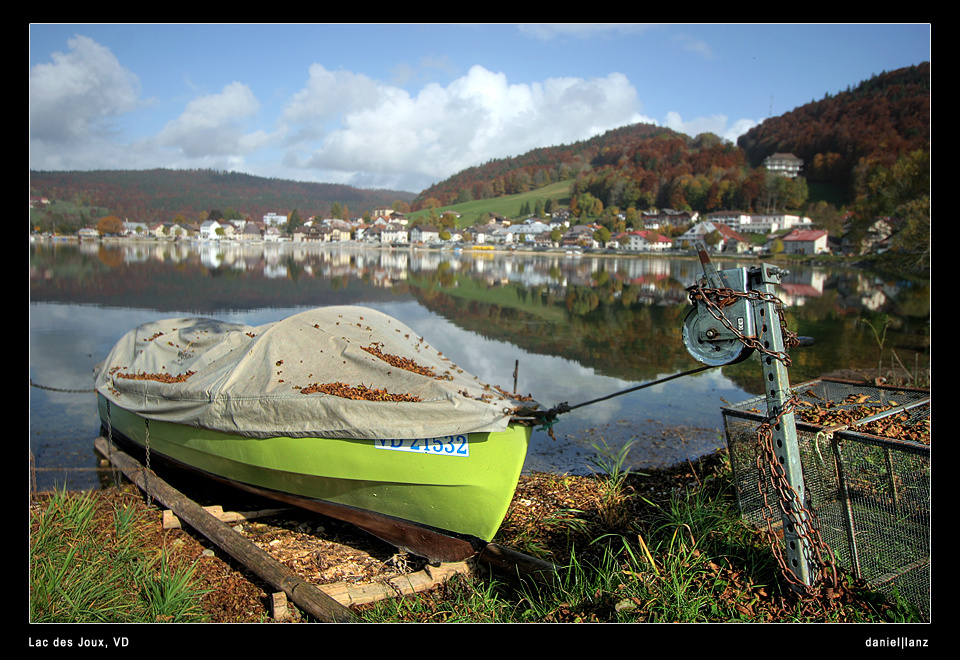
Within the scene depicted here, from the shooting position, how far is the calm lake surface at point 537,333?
10.1 metres

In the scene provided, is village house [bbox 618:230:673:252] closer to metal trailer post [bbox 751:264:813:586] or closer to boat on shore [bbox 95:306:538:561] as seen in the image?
boat on shore [bbox 95:306:538:561]

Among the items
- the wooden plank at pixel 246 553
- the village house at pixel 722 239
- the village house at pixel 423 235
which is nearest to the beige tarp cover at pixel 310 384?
the wooden plank at pixel 246 553

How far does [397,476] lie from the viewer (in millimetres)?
5742

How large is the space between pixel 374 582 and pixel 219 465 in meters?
2.87

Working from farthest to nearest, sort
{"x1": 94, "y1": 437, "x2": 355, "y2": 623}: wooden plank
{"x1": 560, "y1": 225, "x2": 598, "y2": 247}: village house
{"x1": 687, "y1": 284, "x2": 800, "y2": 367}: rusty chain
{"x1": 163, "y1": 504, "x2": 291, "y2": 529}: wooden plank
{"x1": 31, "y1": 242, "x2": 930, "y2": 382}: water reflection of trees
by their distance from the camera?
{"x1": 560, "y1": 225, "x2": 598, "y2": 247}: village house → {"x1": 31, "y1": 242, "x2": 930, "y2": 382}: water reflection of trees → {"x1": 163, "y1": 504, "x2": 291, "y2": 529}: wooden plank → {"x1": 94, "y1": 437, "x2": 355, "y2": 623}: wooden plank → {"x1": 687, "y1": 284, "x2": 800, "y2": 367}: rusty chain

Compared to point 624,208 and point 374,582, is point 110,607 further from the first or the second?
point 624,208

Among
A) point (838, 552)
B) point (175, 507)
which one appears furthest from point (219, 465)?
point (838, 552)

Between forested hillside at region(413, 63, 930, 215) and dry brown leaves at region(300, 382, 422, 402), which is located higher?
forested hillside at region(413, 63, 930, 215)

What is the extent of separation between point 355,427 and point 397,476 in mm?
631

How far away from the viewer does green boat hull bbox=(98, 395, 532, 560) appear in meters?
5.57

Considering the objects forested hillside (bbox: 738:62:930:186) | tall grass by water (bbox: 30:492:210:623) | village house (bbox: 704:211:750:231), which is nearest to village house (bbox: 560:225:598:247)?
village house (bbox: 704:211:750:231)

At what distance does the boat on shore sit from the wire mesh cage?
2140mm

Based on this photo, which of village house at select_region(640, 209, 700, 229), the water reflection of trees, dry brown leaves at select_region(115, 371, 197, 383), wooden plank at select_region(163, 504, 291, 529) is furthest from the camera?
village house at select_region(640, 209, 700, 229)

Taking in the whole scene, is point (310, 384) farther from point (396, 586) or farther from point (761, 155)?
point (761, 155)
